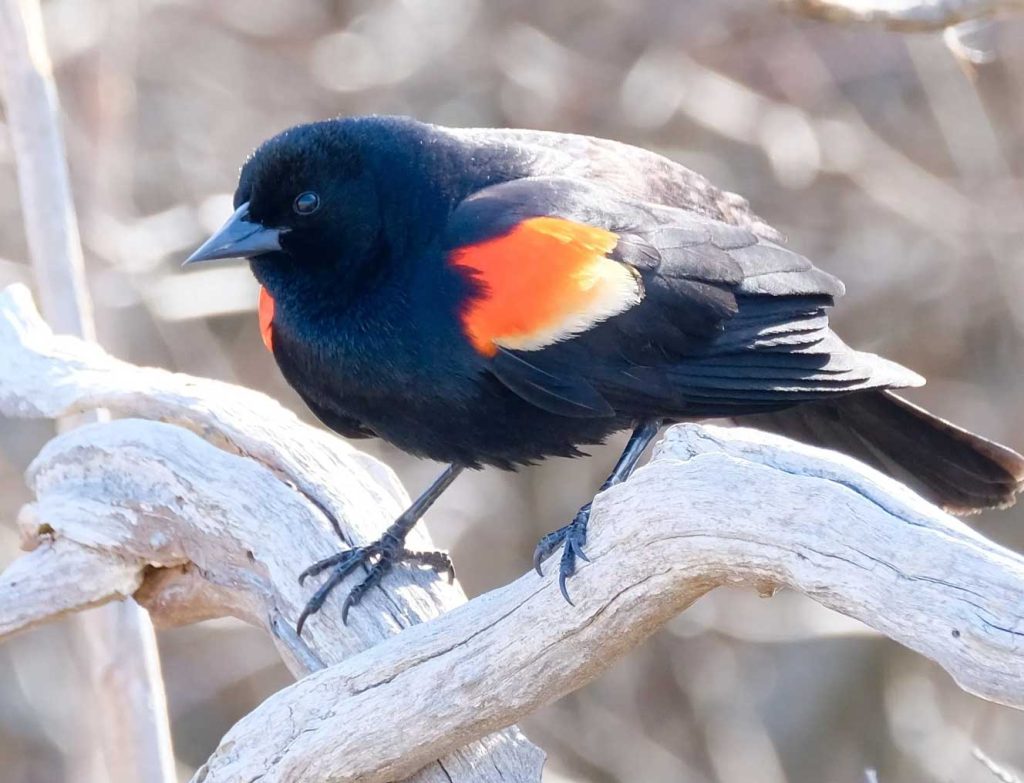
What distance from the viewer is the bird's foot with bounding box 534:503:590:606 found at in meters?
2.44

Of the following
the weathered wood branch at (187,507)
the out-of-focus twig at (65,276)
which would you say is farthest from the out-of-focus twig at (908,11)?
the out-of-focus twig at (65,276)

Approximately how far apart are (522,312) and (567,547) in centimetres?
60

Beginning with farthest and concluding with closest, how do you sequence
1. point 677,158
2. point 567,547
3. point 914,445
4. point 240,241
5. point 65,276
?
1. point 677,158
2. point 65,276
3. point 914,445
4. point 240,241
5. point 567,547

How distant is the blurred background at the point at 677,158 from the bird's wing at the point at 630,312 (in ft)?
8.81

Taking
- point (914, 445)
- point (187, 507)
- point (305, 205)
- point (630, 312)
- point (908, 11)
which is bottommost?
point (187, 507)

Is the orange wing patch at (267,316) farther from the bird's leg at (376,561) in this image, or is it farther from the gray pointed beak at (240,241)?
the bird's leg at (376,561)

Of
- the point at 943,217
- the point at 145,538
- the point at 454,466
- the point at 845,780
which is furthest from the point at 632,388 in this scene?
the point at 845,780

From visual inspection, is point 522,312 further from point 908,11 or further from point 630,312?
point 908,11

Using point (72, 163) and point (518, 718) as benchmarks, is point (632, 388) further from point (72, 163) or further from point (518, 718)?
point (72, 163)

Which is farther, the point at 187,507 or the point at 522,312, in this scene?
the point at 187,507

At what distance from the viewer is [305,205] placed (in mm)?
3137

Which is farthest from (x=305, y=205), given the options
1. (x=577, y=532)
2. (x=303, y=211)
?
(x=577, y=532)

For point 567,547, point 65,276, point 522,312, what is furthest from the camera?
point 65,276

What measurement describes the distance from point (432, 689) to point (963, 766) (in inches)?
162
